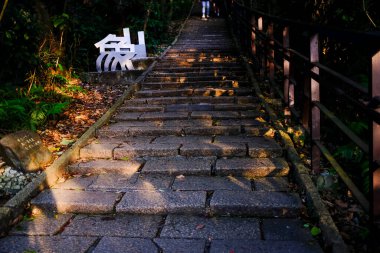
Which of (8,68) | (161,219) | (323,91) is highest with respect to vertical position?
(8,68)

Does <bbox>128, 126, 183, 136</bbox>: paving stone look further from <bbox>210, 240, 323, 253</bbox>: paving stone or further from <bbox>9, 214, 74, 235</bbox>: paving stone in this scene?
<bbox>210, 240, 323, 253</bbox>: paving stone

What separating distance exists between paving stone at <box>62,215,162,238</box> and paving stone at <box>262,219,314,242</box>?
38.1 inches

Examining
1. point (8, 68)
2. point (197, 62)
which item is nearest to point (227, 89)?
point (197, 62)

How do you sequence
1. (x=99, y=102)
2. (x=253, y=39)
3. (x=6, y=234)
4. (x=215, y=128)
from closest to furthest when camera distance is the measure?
Answer: 1. (x=6, y=234)
2. (x=215, y=128)
3. (x=99, y=102)
4. (x=253, y=39)

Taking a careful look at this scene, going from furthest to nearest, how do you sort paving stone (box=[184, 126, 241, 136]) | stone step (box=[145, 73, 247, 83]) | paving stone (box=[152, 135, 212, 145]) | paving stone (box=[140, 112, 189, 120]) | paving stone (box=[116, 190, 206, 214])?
stone step (box=[145, 73, 247, 83]) → paving stone (box=[140, 112, 189, 120]) → paving stone (box=[184, 126, 241, 136]) → paving stone (box=[152, 135, 212, 145]) → paving stone (box=[116, 190, 206, 214])

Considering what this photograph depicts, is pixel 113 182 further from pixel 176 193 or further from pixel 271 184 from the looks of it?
pixel 271 184

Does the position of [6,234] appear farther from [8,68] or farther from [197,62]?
[197,62]

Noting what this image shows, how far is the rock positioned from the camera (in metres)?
4.33

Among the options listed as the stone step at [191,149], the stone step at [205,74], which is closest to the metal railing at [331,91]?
the stone step at [191,149]

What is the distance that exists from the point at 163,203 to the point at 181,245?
660 millimetres

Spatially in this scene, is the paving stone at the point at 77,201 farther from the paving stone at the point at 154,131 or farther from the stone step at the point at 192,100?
the stone step at the point at 192,100

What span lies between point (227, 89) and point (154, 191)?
414 centimetres

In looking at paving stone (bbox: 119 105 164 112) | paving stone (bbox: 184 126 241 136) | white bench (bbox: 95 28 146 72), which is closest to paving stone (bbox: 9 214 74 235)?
paving stone (bbox: 184 126 241 136)

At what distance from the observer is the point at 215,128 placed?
Answer: 5.55 metres
